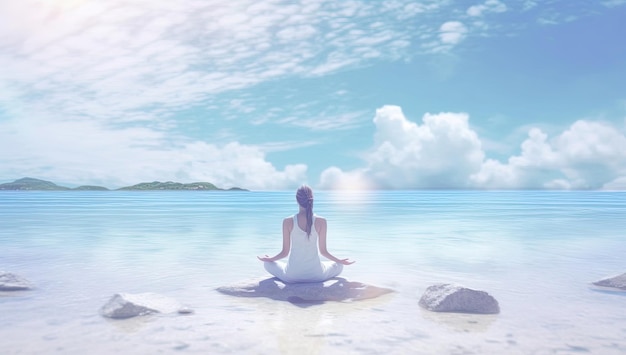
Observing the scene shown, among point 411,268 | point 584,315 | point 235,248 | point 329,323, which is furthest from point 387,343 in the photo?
point 235,248

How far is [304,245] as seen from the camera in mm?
11016

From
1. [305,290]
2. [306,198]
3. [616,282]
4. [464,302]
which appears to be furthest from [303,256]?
[616,282]

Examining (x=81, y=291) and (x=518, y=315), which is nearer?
(x=518, y=315)

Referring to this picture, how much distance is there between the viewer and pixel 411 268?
52.1ft

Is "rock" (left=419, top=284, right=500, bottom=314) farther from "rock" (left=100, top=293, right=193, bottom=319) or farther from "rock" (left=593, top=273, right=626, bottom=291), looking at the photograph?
"rock" (left=100, top=293, right=193, bottom=319)

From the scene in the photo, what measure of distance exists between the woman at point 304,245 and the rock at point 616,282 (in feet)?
22.5

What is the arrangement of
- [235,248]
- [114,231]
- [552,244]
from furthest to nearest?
[114,231] → [552,244] → [235,248]

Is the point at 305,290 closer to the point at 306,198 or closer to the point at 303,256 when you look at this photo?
the point at 303,256

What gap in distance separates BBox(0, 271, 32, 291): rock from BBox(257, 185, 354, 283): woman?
6174mm

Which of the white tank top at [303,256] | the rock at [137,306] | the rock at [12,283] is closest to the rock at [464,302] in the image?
the white tank top at [303,256]

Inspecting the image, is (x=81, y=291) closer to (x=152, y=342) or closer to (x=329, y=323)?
(x=152, y=342)

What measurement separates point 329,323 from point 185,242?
51.4 ft

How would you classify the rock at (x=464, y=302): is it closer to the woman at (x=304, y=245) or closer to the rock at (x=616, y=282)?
the woman at (x=304, y=245)

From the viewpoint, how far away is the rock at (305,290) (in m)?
10.9
